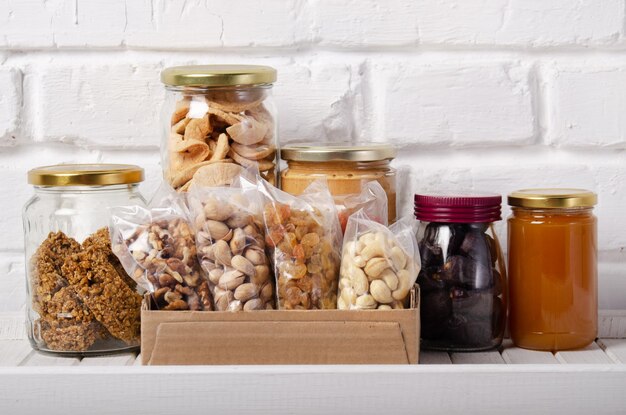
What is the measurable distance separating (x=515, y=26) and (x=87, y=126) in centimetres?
58

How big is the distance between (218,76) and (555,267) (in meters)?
0.43

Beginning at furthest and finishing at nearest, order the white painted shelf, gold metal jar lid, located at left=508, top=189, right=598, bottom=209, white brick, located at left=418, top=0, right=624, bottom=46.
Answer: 1. white brick, located at left=418, top=0, right=624, bottom=46
2. gold metal jar lid, located at left=508, top=189, right=598, bottom=209
3. the white painted shelf

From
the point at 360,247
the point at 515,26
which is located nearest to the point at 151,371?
the point at 360,247

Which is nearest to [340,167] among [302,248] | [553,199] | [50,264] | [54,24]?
[302,248]

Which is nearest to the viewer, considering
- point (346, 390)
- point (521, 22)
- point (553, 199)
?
point (346, 390)

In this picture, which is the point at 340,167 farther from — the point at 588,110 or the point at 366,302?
the point at 588,110

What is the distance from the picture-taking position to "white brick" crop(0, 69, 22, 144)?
122cm

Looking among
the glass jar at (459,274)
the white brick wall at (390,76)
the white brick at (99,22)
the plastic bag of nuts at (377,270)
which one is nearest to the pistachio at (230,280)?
the plastic bag of nuts at (377,270)

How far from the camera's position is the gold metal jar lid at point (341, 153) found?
3.38 ft

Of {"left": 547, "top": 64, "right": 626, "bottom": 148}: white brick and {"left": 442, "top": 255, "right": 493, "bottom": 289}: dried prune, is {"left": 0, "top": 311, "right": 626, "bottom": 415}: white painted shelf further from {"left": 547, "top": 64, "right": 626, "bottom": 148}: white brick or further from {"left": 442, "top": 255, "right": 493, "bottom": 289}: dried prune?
{"left": 547, "top": 64, "right": 626, "bottom": 148}: white brick

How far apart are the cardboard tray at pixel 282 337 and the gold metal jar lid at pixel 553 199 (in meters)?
0.19

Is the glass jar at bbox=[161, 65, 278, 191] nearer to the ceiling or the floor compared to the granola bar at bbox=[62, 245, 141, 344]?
nearer to the ceiling

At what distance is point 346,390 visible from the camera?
881 mm

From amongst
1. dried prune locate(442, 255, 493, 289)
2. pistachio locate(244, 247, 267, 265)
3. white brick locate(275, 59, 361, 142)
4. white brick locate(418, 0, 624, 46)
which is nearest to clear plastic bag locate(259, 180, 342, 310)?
pistachio locate(244, 247, 267, 265)
